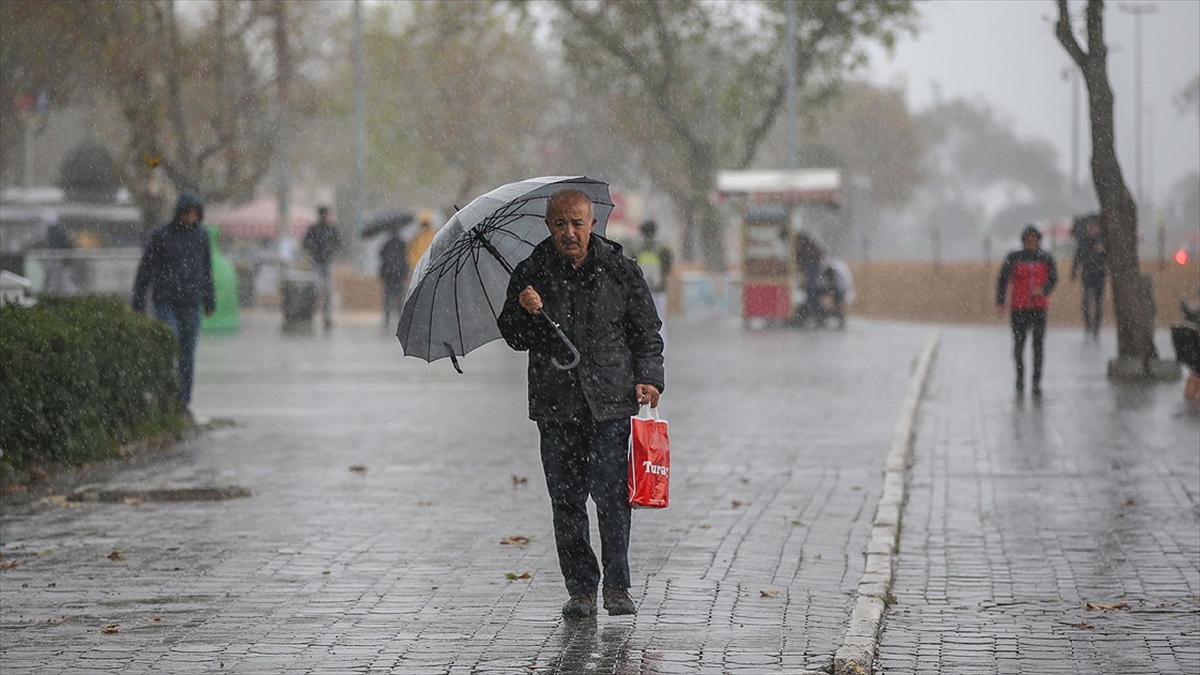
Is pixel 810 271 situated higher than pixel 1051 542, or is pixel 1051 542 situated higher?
pixel 810 271

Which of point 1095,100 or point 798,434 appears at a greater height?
point 1095,100

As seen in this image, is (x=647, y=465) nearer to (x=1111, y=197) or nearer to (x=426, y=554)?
(x=426, y=554)

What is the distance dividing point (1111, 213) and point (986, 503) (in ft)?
31.2

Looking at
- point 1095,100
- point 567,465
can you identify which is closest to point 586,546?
point 567,465

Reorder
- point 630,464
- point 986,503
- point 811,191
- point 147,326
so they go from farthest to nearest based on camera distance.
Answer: point 811,191, point 147,326, point 986,503, point 630,464

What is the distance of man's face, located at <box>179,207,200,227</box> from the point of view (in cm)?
1582

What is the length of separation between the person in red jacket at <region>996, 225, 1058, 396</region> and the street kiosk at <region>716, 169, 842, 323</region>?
16305 mm

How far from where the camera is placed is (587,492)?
7648mm

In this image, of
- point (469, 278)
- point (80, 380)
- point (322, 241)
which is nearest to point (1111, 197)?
point (80, 380)

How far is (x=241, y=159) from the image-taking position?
35469 mm

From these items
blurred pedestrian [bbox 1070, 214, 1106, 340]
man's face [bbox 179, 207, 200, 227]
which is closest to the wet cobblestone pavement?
man's face [bbox 179, 207, 200, 227]

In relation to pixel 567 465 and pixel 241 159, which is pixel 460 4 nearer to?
pixel 241 159

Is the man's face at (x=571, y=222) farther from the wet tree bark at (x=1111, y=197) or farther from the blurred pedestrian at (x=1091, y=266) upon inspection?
the blurred pedestrian at (x=1091, y=266)

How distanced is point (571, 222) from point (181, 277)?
8840 millimetres
